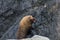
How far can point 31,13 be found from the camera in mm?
7715

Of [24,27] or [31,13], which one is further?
[31,13]

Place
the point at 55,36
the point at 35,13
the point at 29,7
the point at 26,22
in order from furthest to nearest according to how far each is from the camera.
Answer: the point at 29,7, the point at 35,13, the point at 55,36, the point at 26,22

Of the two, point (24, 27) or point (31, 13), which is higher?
point (31, 13)

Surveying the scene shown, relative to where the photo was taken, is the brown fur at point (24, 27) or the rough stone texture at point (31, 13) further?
the rough stone texture at point (31, 13)

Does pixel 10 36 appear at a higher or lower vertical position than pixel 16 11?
lower

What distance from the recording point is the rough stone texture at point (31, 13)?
6887mm

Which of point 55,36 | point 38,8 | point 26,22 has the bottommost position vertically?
point 55,36

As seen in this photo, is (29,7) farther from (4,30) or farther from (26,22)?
(26,22)

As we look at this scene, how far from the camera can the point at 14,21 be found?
8.63 meters

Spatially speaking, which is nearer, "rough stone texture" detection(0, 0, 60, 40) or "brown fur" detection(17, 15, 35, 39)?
"brown fur" detection(17, 15, 35, 39)

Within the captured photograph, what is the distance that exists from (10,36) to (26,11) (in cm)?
117

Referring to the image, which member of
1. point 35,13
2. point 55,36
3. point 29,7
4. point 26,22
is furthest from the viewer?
point 29,7

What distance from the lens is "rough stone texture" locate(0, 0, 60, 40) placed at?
689 centimetres

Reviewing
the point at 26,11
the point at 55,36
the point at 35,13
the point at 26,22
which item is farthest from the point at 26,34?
the point at 26,11
